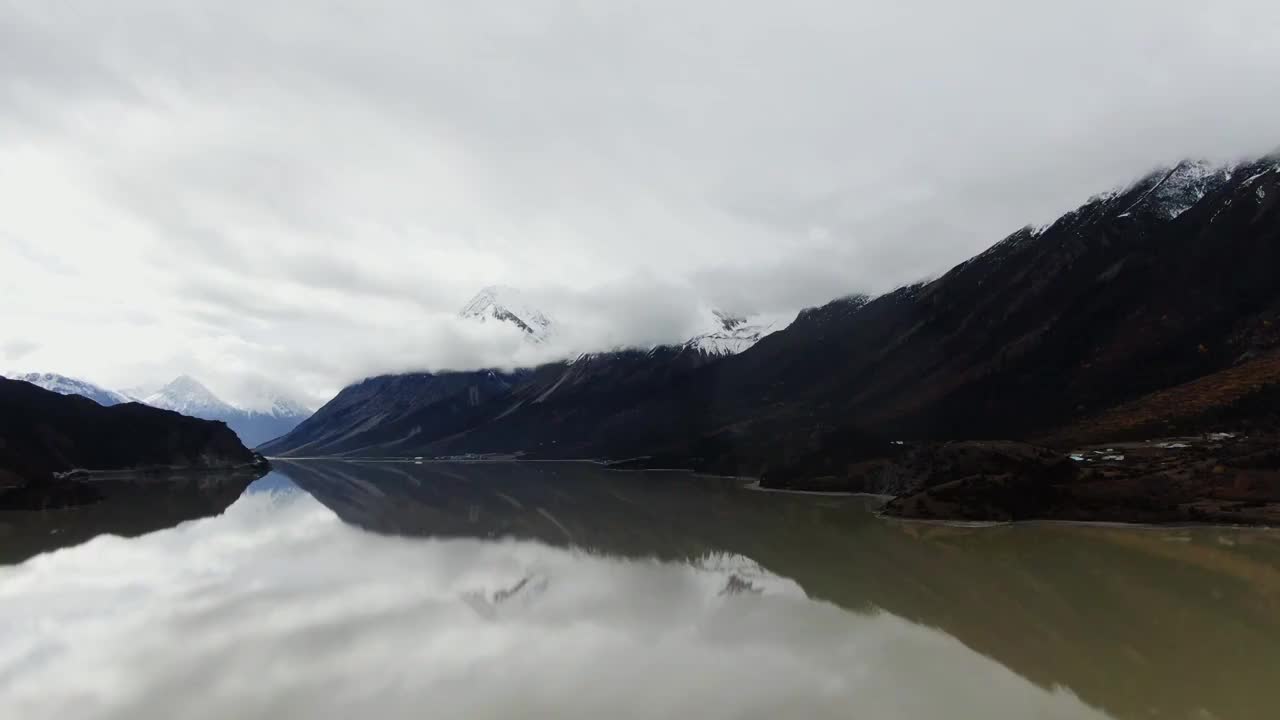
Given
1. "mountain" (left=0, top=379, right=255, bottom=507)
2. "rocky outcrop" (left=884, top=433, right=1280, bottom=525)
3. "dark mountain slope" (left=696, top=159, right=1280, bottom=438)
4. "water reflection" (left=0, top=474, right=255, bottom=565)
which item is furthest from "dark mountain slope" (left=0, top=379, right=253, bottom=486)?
"dark mountain slope" (left=696, top=159, right=1280, bottom=438)

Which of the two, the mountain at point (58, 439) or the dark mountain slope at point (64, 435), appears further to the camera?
the dark mountain slope at point (64, 435)

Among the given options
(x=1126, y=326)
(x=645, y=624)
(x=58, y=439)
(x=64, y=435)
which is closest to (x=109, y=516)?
(x=645, y=624)

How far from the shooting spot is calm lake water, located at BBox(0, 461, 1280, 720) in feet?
77.4

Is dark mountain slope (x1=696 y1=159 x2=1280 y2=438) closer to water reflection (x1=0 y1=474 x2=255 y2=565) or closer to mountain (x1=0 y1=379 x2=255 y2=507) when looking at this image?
water reflection (x1=0 y1=474 x2=255 y2=565)

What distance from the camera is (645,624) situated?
3503cm

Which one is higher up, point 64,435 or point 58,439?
point 64,435

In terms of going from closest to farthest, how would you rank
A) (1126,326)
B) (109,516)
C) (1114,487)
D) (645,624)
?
(645,624) → (1114,487) → (109,516) → (1126,326)

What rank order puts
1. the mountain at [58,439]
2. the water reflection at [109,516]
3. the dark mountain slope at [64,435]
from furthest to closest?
the dark mountain slope at [64,435], the mountain at [58,439], the water reflection at [109,516]

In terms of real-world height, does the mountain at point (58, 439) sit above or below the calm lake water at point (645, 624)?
above

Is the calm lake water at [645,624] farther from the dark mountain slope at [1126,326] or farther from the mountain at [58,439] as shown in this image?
the dark mountain slope at [1126,326]

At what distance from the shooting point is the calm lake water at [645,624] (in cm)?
2359

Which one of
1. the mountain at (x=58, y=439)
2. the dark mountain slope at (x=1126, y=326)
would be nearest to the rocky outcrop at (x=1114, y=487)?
the dark mountain slope at (x=1126, y=326)

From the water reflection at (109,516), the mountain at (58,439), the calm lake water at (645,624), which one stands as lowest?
the calm lake water at (645,624)

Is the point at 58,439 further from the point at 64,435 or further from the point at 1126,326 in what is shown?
the point at 1126,326
